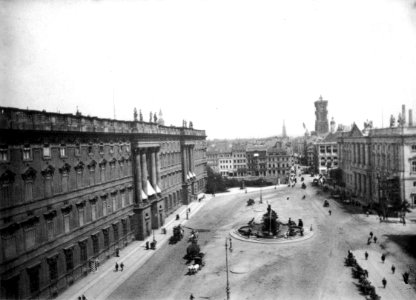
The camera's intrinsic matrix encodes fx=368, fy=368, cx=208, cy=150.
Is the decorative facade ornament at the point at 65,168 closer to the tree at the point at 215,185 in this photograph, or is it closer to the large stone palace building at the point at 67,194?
the large stone palace building at the point at 67,194

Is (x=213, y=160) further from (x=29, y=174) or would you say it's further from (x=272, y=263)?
(x=29, y=174)

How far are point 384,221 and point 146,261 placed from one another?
124 feet

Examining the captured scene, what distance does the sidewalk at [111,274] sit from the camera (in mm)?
33447

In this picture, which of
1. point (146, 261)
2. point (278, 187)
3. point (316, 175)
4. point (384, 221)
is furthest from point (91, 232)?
point (316, 175)

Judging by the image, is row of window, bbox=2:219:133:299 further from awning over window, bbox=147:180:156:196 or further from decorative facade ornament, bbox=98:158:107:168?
awning over window, bbox=147:180:156:196

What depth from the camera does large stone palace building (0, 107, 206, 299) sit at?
93.6ft

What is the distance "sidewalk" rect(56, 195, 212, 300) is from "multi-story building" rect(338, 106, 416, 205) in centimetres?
4121

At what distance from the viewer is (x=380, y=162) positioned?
2864 inches

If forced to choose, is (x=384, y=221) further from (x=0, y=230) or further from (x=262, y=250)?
(x=0, y=230)

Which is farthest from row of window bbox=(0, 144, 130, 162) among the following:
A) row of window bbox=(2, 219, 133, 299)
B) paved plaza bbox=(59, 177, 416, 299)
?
paved plaza bbox=(59, 177, 416, 299)

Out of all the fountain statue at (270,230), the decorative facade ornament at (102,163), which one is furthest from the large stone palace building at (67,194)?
the fountain statue at (270,230)

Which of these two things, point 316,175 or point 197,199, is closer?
point 197,199

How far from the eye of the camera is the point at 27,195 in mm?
30188

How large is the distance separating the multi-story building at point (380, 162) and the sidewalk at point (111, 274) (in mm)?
41210
